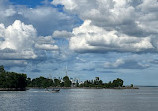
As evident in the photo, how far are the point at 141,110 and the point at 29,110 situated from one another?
117 feet

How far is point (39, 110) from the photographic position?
303 feet

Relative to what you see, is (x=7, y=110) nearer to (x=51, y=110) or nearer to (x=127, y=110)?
(x=51, y=110)

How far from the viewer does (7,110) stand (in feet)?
300

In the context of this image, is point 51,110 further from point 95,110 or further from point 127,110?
point 127,110

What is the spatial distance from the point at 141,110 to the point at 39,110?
3241 centimetres

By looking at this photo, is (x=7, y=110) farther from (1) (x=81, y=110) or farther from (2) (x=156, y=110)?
(2) (x=156, y=110)

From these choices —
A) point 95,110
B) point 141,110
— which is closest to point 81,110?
point 95,110

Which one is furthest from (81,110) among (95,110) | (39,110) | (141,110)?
(141,110)

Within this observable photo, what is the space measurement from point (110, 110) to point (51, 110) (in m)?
18.7

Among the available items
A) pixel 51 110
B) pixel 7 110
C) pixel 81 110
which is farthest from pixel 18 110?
pixel 81 110

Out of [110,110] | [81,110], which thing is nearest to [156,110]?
[110,110]

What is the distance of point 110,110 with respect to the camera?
9244cm

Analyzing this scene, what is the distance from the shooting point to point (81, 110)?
91.8 metres

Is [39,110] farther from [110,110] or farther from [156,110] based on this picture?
[156,110]
